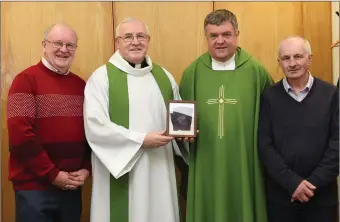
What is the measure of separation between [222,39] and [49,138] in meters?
1.13

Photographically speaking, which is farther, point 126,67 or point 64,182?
point 126,67

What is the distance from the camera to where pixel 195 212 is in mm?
2570

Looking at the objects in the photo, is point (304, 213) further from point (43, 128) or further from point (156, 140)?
point (43, 128)

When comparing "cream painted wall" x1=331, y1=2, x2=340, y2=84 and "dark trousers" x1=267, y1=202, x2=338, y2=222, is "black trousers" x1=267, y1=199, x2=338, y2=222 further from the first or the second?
"cream painted wall" x1=331, y1=2, x2=340, y2=84

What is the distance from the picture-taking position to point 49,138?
243 cm

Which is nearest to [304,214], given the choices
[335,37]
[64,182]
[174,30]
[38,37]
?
[64,182]

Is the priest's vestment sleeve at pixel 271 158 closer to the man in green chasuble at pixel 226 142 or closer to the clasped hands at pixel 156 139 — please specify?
the man in green chasuble at pixel 226 142

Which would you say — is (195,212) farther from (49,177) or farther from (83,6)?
(83,6)

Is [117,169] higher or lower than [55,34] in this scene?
lower

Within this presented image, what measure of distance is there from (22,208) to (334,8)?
97.9 inches

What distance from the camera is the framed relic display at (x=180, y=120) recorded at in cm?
241

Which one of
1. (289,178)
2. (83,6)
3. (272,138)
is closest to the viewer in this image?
(289,178)

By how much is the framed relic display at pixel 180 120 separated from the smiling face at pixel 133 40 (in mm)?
378

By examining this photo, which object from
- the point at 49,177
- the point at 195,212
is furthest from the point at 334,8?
the point at 49,177
